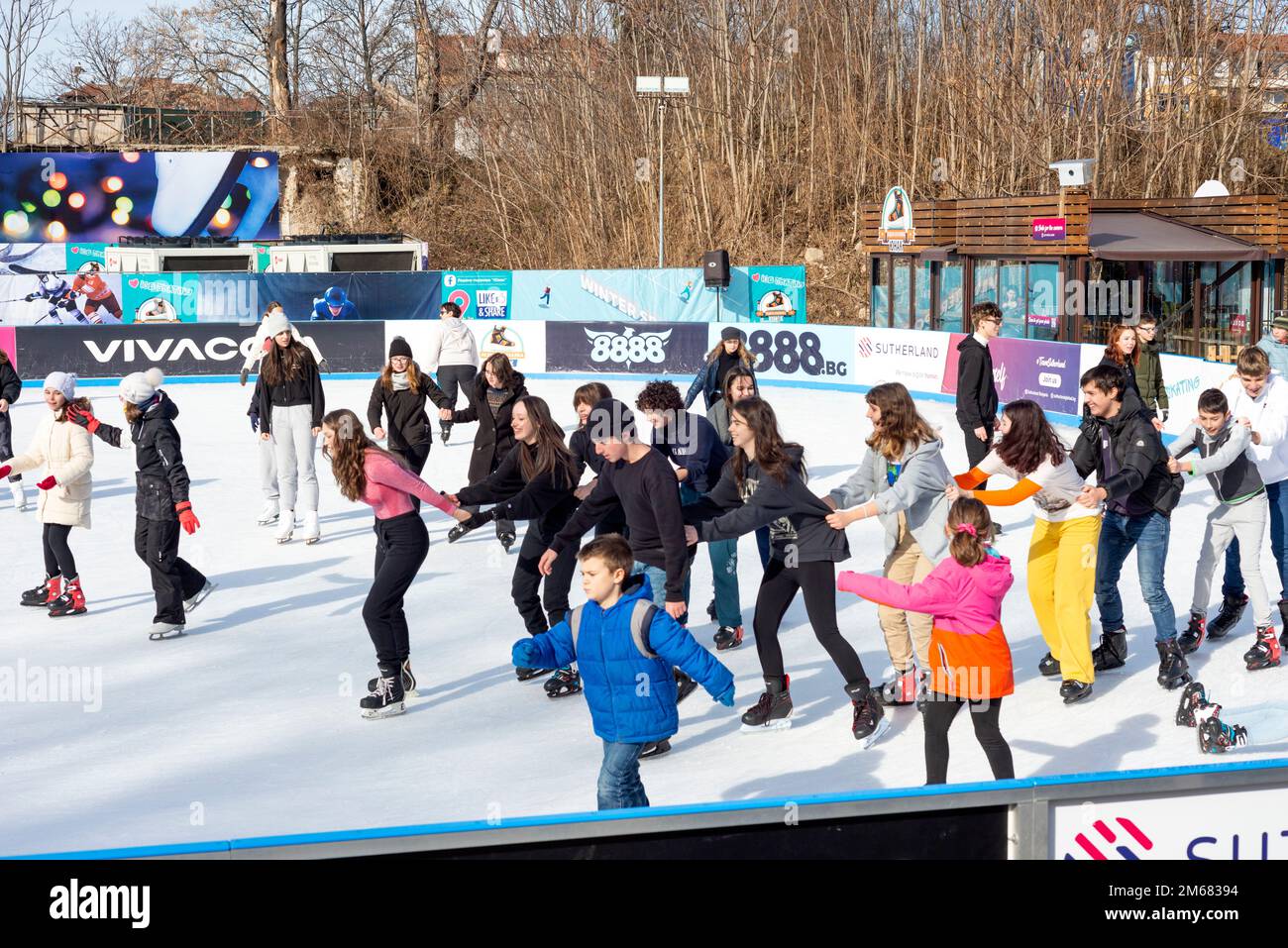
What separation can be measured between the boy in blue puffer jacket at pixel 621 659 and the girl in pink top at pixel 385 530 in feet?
6.74

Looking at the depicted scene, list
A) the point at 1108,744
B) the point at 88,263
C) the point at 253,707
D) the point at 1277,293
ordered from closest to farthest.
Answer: the point at 1108,744, the point at 253,707, the point at 1277,293, the point at 88,263

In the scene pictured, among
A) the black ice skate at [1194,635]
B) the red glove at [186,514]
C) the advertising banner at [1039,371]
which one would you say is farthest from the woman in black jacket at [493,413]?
the advertising banner at [1039,371]

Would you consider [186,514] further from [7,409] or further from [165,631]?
[7,409]

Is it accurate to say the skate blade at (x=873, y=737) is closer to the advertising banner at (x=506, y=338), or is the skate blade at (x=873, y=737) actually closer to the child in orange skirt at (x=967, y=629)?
the child in orange skirt at (x=967, y=629)

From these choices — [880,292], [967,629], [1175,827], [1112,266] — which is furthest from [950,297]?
[1175,827]

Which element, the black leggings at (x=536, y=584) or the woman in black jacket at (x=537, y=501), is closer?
the woman in black jacket at (x=537, y=501)

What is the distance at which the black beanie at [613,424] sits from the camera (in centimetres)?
640

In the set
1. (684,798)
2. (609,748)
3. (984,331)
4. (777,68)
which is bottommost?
(684,798)

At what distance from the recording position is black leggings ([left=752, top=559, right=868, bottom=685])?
6.42 metres

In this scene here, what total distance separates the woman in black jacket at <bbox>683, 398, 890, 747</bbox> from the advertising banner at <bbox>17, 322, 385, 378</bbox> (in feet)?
58.8

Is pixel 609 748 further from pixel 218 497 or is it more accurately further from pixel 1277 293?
pixel 1277 293

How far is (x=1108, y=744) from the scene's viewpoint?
643cm

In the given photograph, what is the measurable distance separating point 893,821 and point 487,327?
21491 mm

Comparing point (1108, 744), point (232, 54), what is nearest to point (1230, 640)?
point (1108, 744)
